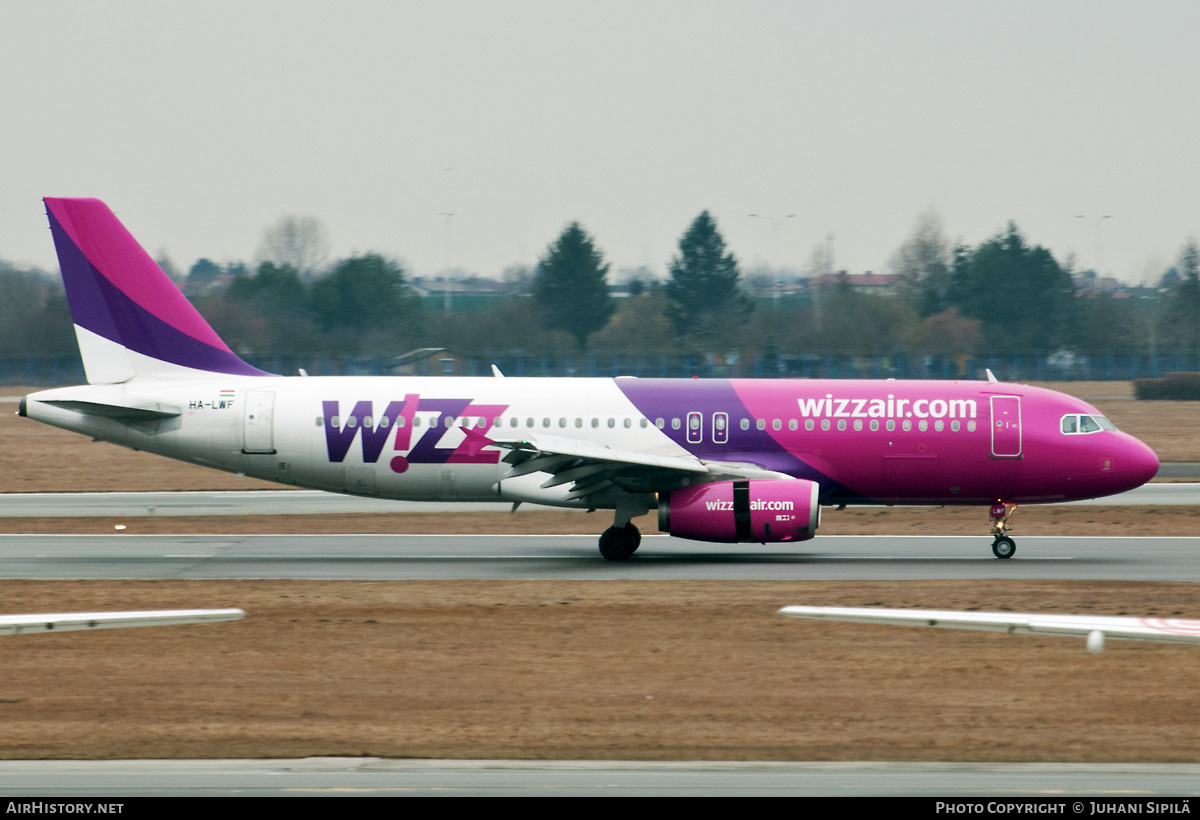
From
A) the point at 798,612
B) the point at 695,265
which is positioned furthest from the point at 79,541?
the point at 695,265

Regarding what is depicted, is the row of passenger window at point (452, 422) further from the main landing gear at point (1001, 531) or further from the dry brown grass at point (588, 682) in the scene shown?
the main landing gear at point (1001, 531)

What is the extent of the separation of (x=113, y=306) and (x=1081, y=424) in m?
19.6

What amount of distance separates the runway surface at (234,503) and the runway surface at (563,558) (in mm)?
4040

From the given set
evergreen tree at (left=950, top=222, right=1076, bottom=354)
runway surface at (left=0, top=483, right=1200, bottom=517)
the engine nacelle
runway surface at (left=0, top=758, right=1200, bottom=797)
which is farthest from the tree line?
runway surface at (left=0, top=758, right=1200, bottom=797)

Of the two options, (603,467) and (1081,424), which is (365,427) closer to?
(603,467)

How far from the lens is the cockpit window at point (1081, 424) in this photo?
81.8ft

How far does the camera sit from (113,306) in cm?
2566

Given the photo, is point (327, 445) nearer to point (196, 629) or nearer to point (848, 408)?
point (196, 629)

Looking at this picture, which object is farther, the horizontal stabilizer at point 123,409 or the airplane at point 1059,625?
the horizontal stabilizer at point 123,409

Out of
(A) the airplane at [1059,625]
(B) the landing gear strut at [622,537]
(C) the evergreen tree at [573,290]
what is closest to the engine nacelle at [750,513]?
(B) the landing gear strut at [622,537]

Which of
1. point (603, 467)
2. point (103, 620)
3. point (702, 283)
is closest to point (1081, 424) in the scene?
point (603, 467)

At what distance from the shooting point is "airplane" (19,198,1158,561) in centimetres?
2447

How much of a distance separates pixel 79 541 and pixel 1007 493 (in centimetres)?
1904

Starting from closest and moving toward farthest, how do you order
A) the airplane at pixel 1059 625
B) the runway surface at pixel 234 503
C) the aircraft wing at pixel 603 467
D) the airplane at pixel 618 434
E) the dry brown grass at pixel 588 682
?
the dry brown grass at pixel 588 682
the airplane at pixel 1059 625
the aircraft wing at pixel 603 467
the airplane at pixel 618 434
the runway surface at pixel 234 503
